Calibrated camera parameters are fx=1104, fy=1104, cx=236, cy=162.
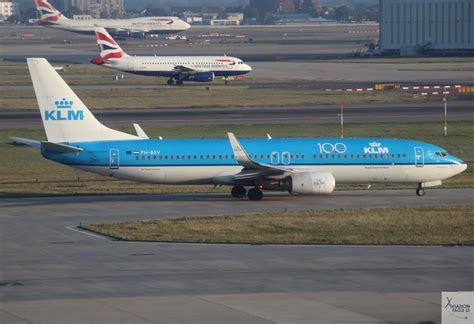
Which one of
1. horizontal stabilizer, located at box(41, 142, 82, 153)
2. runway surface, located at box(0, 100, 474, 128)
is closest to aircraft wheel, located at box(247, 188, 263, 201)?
horizontal stabilizer, located at box(41, 142, 82, 153)

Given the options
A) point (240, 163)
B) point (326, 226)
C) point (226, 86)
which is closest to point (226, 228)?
point (326, 226)

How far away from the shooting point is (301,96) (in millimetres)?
109250

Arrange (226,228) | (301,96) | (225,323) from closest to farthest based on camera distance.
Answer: (225,323) → (226,228) → (301,96)

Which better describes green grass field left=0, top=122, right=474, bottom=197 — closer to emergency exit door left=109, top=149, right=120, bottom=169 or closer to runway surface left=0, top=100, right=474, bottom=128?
runway surface left=0, top=100, right=474, bottom=128

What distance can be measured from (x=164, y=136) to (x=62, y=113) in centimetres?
2732

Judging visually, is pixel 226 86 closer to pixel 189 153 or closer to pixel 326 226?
pixel 189 153

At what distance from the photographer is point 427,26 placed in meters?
176

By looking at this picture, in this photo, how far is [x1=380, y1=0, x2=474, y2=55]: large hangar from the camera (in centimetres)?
17125

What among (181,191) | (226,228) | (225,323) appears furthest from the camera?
(181,191)

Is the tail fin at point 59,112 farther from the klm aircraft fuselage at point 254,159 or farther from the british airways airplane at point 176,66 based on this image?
the british airways airplane at point 176,66

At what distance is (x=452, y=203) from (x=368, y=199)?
13.4 feet

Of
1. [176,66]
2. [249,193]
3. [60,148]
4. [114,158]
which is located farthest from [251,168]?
[176,66]

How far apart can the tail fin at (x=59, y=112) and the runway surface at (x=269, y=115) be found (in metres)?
33.5

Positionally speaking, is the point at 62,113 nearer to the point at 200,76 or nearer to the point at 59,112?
the point at 59,112
